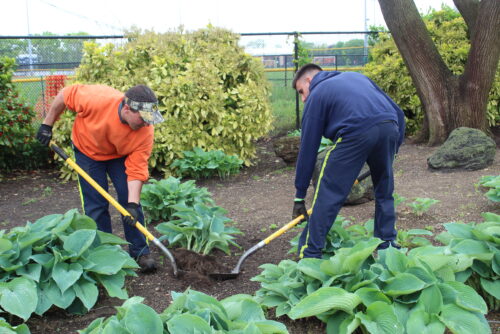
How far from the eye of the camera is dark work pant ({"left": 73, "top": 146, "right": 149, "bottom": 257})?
169 inches

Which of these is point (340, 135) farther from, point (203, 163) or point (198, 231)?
point (203, 163)

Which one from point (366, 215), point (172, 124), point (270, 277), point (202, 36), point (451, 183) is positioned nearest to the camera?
point (270, 277)

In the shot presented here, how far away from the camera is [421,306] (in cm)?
288

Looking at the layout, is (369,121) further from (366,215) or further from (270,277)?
(366,215)

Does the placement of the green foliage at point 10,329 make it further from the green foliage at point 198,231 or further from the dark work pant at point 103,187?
the green foliage at point 198,231

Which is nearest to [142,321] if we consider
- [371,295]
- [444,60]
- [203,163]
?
[371,295]

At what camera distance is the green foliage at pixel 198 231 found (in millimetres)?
4457

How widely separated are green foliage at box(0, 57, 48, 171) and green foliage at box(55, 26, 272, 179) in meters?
0.68

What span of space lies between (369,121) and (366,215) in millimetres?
2156

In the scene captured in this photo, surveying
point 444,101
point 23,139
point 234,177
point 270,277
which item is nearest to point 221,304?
point 270,277

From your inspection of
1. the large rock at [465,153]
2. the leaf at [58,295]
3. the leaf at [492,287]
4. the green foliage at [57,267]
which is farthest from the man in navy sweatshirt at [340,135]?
the large rock at [465,153]

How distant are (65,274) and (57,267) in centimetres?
9

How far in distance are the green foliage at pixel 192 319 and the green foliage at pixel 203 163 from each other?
4.45 metres

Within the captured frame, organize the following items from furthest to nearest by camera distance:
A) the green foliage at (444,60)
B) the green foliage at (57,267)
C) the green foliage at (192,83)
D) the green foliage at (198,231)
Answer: the green foliage at (444,60), the green foliage at (192,83), the green foliage at (198,231), the green foliage at (57,267)
